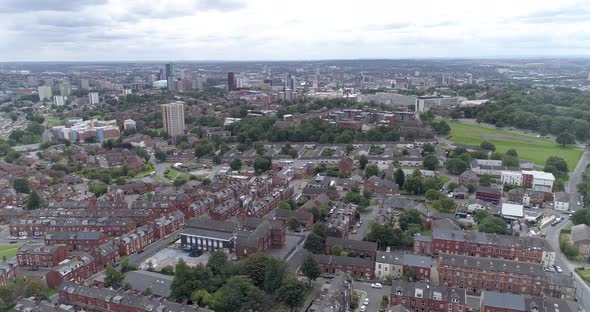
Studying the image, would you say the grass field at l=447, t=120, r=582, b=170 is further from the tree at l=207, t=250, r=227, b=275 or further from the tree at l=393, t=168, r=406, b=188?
the tree at l=207, t=250, r=227, b=275

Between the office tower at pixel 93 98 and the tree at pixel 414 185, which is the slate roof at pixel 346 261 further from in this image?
the office tower at pixel 93 98

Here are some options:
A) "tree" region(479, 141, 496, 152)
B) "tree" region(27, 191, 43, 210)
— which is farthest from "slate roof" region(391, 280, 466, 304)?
"tree" region(479, 141, 496, 152)

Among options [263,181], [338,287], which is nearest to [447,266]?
[338,287]

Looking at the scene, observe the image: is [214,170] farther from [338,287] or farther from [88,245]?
[338,287]

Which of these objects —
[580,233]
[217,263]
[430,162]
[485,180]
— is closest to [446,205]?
[580,233]

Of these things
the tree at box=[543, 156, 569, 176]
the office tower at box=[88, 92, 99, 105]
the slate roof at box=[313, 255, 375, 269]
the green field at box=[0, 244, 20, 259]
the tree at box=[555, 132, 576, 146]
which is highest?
the office tower at box=[88, 92, 99, 105]

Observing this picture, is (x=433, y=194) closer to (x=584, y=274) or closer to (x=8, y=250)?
(x=584, y=274)
